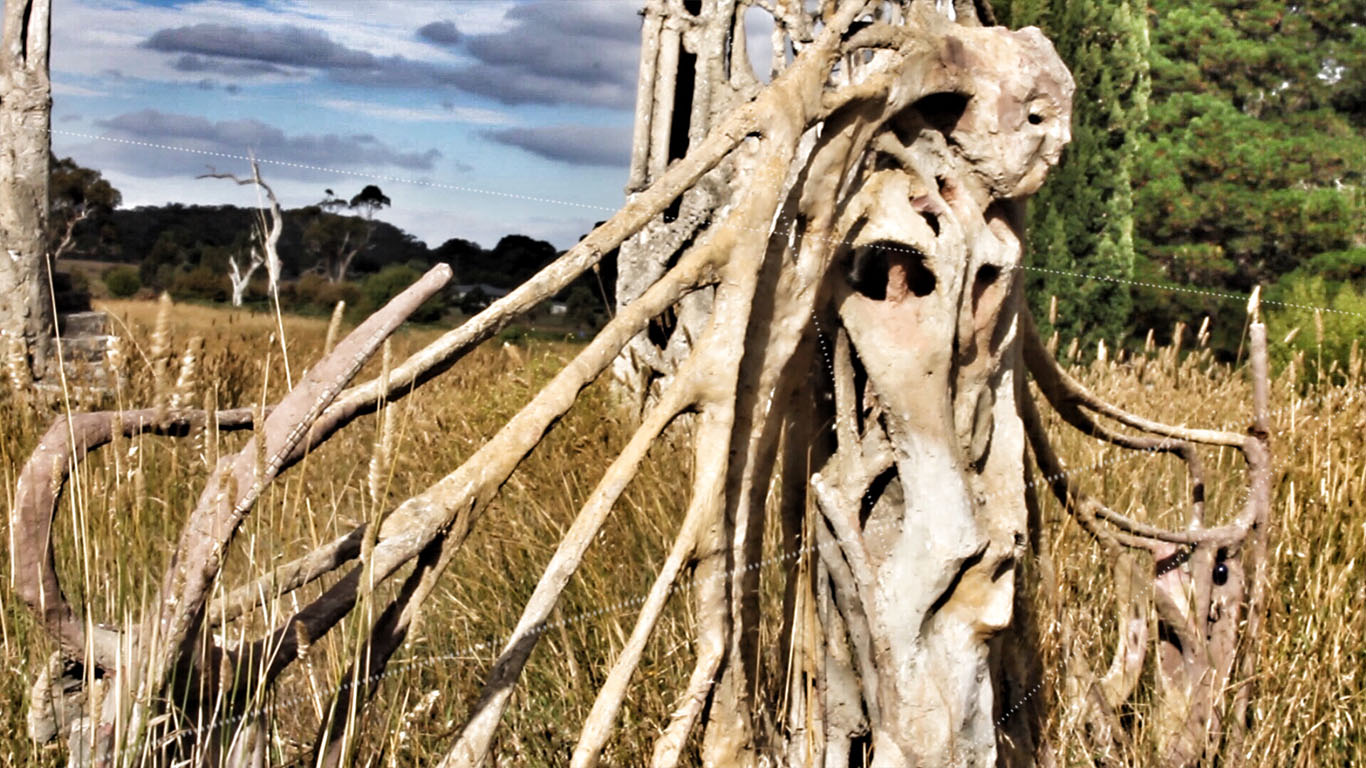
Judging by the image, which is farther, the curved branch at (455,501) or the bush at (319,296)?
the bush at (319,296)

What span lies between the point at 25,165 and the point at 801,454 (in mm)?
6246

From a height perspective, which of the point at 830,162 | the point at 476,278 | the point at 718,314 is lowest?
the point at 476,278

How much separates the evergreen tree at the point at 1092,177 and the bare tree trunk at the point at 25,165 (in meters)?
8.42

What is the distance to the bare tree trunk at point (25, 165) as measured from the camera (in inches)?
274

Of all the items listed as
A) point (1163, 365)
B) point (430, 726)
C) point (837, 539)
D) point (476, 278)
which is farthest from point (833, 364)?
point (476, 278)

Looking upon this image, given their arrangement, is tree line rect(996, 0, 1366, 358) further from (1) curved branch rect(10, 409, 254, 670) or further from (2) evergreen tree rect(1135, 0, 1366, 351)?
(1) curved branch rect(10, 409, 254, 670)

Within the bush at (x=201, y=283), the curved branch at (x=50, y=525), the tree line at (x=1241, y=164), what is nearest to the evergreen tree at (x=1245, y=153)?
the tree line at (x=1241, y=164)

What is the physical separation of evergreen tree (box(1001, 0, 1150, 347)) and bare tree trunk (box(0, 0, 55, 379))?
27.6 feet

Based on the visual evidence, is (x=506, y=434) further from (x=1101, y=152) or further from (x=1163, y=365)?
(x=1101, y=152)

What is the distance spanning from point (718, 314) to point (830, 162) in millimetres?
356

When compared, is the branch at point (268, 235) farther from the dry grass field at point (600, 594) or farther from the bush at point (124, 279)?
the bush at point (124, 279)

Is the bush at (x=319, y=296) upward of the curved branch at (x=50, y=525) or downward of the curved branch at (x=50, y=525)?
downward

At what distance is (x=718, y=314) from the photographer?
1899 mm

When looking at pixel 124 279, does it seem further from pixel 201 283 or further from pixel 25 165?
pixel 25 165
